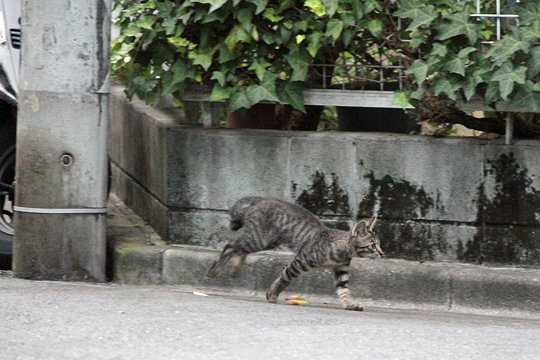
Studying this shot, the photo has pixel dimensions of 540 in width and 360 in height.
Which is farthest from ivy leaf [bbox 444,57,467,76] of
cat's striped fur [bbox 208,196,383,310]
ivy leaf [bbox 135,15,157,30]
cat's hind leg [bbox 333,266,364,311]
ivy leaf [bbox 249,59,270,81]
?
ivy leaf [bbox 135,15,157,30]

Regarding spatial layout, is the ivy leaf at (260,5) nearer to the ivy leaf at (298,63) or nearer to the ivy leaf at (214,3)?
the ivy leaf at (214,3)

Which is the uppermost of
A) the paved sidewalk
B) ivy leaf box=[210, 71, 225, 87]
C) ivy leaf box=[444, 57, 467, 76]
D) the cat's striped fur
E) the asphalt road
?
ivy leaf box=[444, 57, 467, 76]

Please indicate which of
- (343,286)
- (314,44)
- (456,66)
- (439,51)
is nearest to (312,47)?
(314,44)

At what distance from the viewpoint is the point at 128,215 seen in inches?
392

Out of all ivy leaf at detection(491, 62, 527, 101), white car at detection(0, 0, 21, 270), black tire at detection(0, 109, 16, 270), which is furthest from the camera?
black tire at detection(0, 109, 16, 270)

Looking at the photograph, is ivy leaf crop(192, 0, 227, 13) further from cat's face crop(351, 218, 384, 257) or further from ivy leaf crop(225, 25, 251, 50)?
cat's face crop(351, 218, 384, 257)

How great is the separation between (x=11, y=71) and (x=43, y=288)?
168 centimetres

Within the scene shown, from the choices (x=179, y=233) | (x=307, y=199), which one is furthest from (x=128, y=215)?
(x=307, y=199)

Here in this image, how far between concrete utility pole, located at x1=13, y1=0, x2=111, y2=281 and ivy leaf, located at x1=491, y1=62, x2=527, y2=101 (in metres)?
2.53

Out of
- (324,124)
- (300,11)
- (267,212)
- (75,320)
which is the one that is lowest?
(75,320)

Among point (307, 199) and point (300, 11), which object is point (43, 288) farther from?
point (300, 11)

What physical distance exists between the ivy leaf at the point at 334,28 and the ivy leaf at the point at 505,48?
94 centimetres

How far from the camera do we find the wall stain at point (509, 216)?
27.1 ft

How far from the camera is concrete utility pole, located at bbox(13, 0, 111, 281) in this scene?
8258 mm
